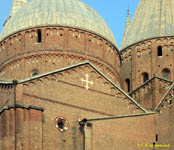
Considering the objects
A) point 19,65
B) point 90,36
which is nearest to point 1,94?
point 19,65

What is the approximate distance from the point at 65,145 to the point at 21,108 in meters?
2.57

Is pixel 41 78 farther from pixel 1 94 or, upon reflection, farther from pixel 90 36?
pixel 90 36

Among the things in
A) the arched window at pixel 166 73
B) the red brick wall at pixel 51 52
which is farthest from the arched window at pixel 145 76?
the red brick wall at pixel 51 52

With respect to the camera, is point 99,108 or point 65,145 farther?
point 99,108

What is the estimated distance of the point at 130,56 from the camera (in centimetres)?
3659

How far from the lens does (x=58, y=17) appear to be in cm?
3388

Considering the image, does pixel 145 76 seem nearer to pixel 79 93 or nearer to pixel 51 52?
pixel 51 52

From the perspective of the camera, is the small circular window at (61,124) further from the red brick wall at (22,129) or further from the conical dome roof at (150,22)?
the conical dome roof at (150,22)

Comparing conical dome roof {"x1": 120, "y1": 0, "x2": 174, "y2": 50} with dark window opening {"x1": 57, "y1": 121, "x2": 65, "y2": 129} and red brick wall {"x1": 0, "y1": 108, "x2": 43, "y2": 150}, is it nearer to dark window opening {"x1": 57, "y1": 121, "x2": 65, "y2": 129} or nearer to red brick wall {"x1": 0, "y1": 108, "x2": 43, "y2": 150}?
dark window opening {"x1": 57, "y1": 121, "x2": 65, "y2": 129}

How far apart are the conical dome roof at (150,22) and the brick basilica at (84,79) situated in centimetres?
6

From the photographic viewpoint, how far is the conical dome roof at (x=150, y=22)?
3644 cm

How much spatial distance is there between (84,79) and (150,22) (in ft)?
33.8

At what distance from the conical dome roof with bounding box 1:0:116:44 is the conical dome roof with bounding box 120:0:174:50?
83.6 inches

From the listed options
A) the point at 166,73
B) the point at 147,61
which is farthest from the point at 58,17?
the point at 166,73
